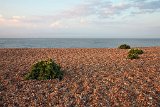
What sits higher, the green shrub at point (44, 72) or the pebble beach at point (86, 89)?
the green shrub at point (44, 72)

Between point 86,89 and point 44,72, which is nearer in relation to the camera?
point 86,89

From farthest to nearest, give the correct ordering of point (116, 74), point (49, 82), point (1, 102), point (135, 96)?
point (116, 74), point (49, 82), point (135, 96), point (1, 102)

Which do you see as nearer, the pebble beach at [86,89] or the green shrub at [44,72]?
the pebble beach at [86,89]

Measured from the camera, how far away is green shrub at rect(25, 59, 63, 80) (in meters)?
11.7

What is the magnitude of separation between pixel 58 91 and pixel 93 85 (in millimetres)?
1557

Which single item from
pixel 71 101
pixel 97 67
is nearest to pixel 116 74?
pixel 97 67

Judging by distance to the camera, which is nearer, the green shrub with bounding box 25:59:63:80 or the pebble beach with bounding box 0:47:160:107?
the pebble beach with bounding box 0:47:160:107

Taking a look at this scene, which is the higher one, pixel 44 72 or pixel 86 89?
pixel 44 72

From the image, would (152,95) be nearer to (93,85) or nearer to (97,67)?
(93,85)

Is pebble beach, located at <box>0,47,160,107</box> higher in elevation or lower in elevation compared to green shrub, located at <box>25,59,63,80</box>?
lower

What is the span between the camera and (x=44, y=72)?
39.2 feet

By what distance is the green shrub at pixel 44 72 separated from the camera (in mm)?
11711

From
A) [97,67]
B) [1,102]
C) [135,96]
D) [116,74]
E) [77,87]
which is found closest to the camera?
[1,102]

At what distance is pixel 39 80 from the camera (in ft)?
37.9
